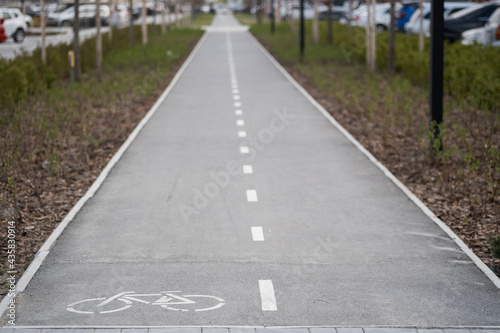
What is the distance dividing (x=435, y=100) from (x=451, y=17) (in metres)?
19.6

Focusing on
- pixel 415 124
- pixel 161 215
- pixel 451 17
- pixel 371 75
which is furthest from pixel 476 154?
pixel 451 17

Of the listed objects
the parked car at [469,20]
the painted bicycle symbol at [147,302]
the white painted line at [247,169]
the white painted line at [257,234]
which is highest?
the parked car at [469,20]

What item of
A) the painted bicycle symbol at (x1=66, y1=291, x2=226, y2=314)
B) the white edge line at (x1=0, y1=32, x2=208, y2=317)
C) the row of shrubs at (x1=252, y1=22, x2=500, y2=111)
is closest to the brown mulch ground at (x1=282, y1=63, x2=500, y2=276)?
the row of shrubs at (x1=252, y1=22, x2=500, y2=111)

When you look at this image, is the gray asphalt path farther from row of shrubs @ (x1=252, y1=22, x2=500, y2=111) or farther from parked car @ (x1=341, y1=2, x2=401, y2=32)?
parked car @ (x1=341, y1=2, x2=401, y2=32)

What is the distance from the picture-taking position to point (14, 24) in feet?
143

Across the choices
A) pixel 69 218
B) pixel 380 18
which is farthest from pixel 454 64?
A: pixel 380 18

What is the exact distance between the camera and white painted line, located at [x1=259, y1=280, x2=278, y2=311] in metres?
6.77

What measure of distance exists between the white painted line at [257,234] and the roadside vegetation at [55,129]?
2.19m

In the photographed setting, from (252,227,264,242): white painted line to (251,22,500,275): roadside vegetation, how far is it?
7.06 feet

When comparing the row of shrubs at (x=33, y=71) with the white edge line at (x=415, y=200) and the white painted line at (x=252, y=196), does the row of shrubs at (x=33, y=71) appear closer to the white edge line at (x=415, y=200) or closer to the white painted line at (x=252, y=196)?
the white edge line at (x=415, y=200)

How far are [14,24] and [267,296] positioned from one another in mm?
39398

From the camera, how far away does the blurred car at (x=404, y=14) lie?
42625 millimetres

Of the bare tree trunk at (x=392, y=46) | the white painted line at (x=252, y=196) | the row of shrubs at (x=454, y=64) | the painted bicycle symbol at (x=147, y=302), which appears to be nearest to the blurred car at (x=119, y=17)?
the row of shrubs at (x=454, y=64)

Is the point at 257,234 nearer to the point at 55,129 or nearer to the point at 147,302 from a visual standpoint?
the point at 147,302
